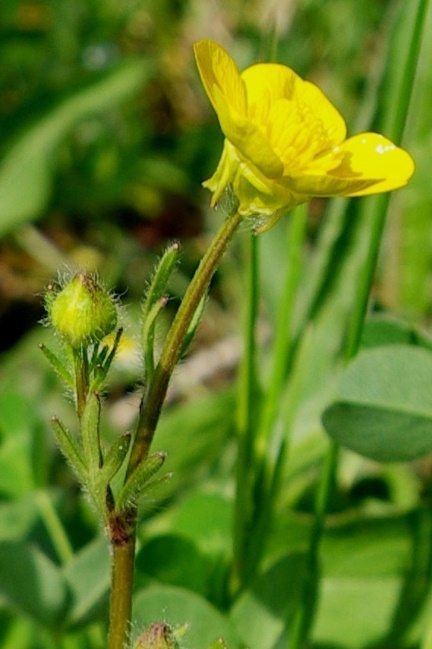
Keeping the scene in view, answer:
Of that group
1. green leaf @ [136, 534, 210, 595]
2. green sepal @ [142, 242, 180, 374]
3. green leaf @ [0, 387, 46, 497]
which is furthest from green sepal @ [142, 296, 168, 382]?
green leaf @ [0, 387, 46, 497]

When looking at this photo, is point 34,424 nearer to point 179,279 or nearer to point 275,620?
point 275,620

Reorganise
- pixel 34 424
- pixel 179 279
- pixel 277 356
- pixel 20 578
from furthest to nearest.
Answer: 1. pixel 179 279
2. pixel 34 424
3. pixel 277 356
4. pixel 20 578

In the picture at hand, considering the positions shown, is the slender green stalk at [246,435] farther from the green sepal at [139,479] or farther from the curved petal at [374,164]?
the green sepal at [139,479]

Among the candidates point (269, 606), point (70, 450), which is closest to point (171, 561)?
point (269, 606)

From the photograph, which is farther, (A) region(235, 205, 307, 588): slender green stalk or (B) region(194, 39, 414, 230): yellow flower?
(A) region(235, 205, 307, 588): slender green stalk

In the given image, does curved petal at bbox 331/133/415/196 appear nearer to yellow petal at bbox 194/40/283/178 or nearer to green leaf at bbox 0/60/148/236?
yellow petal at bbox 194/40/283/178

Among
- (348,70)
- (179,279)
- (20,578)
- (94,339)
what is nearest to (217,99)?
(94,339)

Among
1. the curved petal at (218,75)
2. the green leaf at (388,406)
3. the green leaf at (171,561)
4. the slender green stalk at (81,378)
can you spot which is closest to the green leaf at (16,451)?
the green leaf at (171,561)
